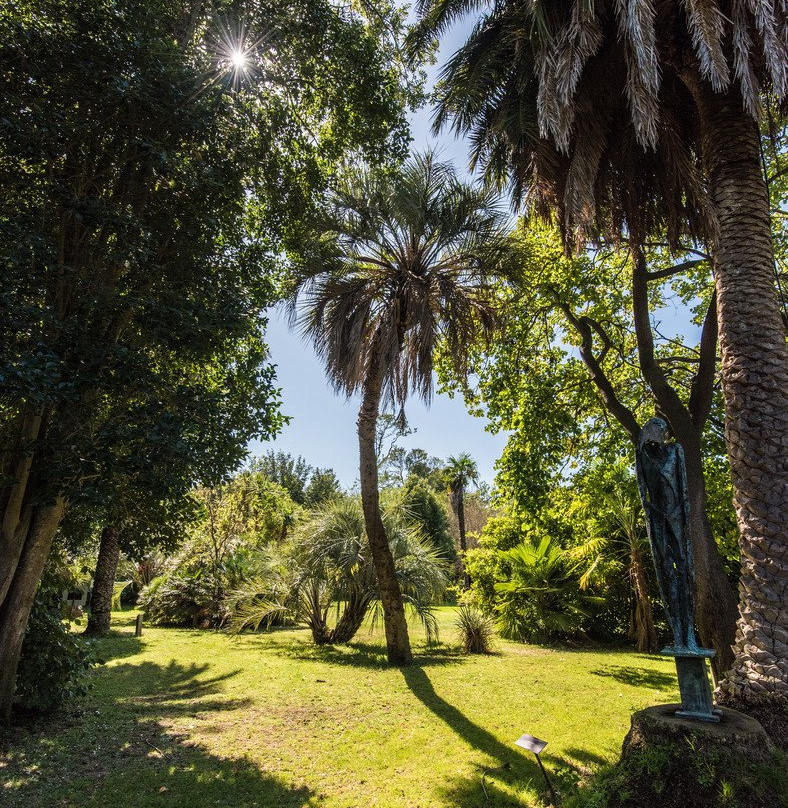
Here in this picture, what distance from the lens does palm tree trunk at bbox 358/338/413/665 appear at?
10.9m

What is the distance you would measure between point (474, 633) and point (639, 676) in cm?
408

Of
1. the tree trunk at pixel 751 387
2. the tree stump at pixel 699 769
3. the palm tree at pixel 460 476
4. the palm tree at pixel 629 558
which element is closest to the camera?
the tree stump at pixel 699 769

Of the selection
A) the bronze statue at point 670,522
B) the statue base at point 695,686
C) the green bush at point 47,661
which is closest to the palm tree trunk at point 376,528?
the green bush at point 47,661

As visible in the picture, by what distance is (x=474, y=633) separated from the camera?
43.1 ft

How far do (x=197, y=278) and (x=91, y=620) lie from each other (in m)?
12.4

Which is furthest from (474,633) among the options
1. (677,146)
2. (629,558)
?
(677,146)

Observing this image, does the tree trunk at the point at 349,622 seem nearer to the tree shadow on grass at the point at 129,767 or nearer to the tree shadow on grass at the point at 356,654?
the tree shadow on grass at the point at 356,654

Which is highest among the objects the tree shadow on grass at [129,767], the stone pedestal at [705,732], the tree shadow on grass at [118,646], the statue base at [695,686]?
the statue base at [695,686]

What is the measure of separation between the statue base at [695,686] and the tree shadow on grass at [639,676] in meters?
6.63

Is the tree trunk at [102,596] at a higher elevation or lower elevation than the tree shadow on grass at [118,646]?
higher

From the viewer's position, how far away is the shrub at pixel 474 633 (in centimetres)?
1312

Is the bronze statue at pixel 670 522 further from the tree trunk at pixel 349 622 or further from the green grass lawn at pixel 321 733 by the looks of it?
the tree trunk at pixel 349 622

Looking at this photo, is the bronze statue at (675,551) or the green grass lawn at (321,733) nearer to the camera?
the bronze statue at (675,551)

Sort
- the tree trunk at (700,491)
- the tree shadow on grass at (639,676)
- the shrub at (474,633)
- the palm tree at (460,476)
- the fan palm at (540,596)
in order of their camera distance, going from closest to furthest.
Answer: the tree trunk at (700,491), the tree shadow on grass at (639,676), the shrub at (474,633), the fan palm at (540,596), the palm tree at (460,476)
